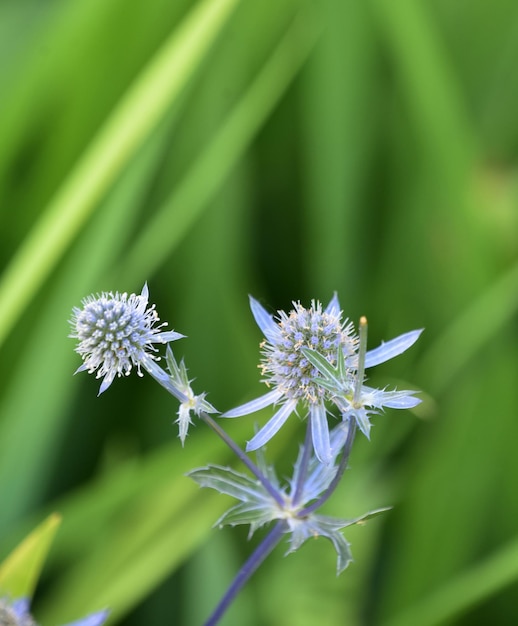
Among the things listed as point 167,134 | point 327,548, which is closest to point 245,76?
point 167,134

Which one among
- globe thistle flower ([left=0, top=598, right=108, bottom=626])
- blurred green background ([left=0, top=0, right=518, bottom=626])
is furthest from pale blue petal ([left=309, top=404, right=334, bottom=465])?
blurred green background ([left=0, top=0, right=518, bottom=626])

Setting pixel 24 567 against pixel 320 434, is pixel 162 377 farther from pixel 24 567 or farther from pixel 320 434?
pixel 24 567

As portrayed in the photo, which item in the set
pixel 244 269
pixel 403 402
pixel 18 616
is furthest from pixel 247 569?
pixel 244 269

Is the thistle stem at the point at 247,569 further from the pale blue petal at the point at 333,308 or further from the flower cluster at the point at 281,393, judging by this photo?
the pale blue petal at the point at 333,308

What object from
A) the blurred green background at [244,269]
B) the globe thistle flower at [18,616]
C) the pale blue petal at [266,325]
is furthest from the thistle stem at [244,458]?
the blurred green background at [244,269]

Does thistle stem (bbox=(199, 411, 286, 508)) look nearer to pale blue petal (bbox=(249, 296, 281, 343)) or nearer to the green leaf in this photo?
pale blue petal (bbox=(249, 296, 281, 343))

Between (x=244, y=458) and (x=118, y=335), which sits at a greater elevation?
(x=118, y=335)
